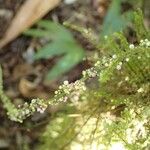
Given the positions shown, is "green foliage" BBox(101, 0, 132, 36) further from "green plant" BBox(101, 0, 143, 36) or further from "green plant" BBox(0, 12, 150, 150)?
"green plant" BBox(0, 12, 150, 150)

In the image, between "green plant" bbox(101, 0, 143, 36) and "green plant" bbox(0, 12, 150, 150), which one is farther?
"green plant" bbox(101, 0, 143, 36)

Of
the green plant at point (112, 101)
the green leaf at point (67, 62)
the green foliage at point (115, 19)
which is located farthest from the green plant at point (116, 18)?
the green plant at point (112, 101)

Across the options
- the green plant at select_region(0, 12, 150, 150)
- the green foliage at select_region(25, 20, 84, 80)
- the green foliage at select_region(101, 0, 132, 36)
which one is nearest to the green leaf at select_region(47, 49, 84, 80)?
the green foliage at select_region(25, 20, 84, 80)

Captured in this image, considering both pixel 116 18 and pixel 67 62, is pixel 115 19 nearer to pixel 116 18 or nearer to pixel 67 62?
pixel 116 18

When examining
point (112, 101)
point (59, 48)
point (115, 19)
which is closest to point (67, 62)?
point (59, 48)

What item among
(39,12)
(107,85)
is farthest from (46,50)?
(107,85)

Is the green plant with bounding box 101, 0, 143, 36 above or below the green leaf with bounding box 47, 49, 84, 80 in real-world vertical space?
above
